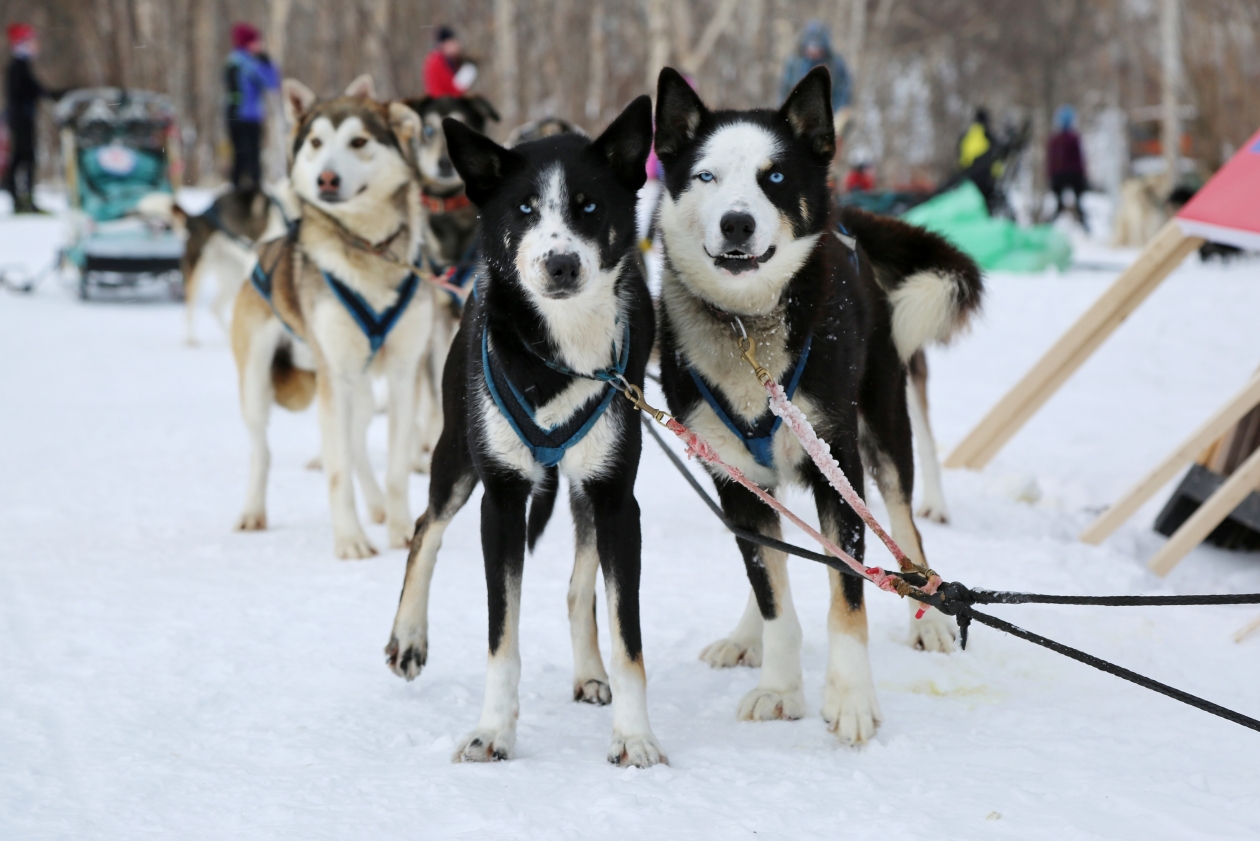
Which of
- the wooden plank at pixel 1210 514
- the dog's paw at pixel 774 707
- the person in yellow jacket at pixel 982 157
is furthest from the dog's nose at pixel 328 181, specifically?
the person in yellow jacket at pixel 982 157

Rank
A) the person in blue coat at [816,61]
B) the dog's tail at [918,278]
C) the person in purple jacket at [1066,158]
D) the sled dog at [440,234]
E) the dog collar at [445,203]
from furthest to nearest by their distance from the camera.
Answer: the person in purple jacket at [1066,158]
the person in blue coat at [816,61]
the dog collar at [445,203]
the sled dog at [440,234]
the dog's tail at [918,278]

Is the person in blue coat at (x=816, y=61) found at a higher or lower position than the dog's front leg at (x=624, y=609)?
higher

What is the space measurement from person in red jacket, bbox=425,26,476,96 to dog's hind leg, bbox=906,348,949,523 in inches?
151

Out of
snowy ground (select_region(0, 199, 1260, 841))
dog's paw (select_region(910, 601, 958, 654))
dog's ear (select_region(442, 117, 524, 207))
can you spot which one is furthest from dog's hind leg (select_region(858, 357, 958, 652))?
dog's ear (select_region(442, 117, 524, 207))

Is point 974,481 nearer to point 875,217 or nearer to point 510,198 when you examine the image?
point 875,217

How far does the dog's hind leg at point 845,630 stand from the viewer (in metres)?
2.41

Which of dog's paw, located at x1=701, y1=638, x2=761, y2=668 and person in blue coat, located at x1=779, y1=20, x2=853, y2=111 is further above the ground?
person in blue coat, located at x1=779, y1=20, x2=853, y2=111

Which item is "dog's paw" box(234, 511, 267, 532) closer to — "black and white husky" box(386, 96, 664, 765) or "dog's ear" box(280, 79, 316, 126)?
"dog's ear" box(280, 79, 316, 126)

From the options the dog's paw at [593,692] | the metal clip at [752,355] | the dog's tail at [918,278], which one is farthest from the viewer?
the dog's tail at [918,278]

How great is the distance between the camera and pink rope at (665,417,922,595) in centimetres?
208

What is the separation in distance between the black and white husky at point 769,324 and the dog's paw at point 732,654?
317 millimetres

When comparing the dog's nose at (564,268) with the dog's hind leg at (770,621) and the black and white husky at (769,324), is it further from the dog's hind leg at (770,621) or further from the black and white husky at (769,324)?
the dog's hind leg at (770,621)

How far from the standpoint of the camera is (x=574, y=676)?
267 centimetres

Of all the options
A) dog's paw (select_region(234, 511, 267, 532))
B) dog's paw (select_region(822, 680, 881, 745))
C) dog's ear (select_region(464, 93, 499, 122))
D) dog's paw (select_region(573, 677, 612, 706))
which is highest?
dog's ear (select_region(464, 93, 499, 122))
